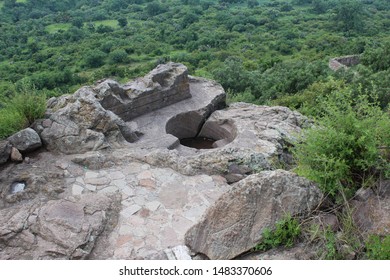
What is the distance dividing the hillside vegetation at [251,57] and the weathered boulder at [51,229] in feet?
9.50

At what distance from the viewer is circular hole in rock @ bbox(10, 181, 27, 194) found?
7.60 m

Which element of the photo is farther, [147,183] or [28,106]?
[28,106]

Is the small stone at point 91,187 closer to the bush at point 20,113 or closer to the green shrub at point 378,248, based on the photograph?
the bush at point 20,113

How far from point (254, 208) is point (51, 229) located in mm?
3119

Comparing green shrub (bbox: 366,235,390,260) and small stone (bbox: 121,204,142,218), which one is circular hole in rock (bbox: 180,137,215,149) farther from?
green shrub (bbox: 366,235,390,260)

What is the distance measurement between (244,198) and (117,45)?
48803mm

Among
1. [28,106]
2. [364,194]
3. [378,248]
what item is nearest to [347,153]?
[364,194]

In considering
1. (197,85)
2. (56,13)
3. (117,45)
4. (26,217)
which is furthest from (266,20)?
(26,217)

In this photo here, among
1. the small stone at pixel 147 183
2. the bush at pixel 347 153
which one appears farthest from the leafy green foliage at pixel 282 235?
the small stone at pixel 147 183

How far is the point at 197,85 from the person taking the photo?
13.6 m

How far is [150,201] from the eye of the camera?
7652mm

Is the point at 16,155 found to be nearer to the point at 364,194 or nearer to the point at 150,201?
the point at 150,201

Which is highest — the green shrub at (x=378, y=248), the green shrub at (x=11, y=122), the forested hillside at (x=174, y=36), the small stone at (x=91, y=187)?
the green shrub at (x=378, y=248)

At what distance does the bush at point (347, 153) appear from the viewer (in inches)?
195
